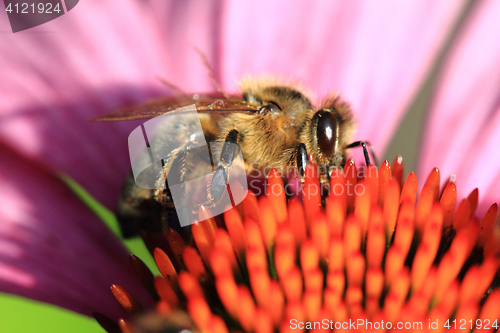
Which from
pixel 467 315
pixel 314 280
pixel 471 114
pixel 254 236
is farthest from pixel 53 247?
pixel 471 114

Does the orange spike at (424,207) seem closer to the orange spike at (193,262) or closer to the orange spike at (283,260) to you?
the orange spike at (283,260)

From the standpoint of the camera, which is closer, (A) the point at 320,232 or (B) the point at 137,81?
(A) the point at 320,232

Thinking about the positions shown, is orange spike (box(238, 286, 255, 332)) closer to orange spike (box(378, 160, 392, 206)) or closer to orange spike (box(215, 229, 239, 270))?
orange spike (box(215, 229, 239, 270))

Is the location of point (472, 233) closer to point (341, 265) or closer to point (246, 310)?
point (341, 265)

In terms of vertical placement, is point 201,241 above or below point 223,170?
below

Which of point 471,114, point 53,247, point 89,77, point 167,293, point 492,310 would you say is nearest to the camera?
point 492,310

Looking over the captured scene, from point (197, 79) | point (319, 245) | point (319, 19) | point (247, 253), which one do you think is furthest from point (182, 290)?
point (319, 19)

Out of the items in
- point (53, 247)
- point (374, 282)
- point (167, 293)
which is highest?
point (374, 282)
